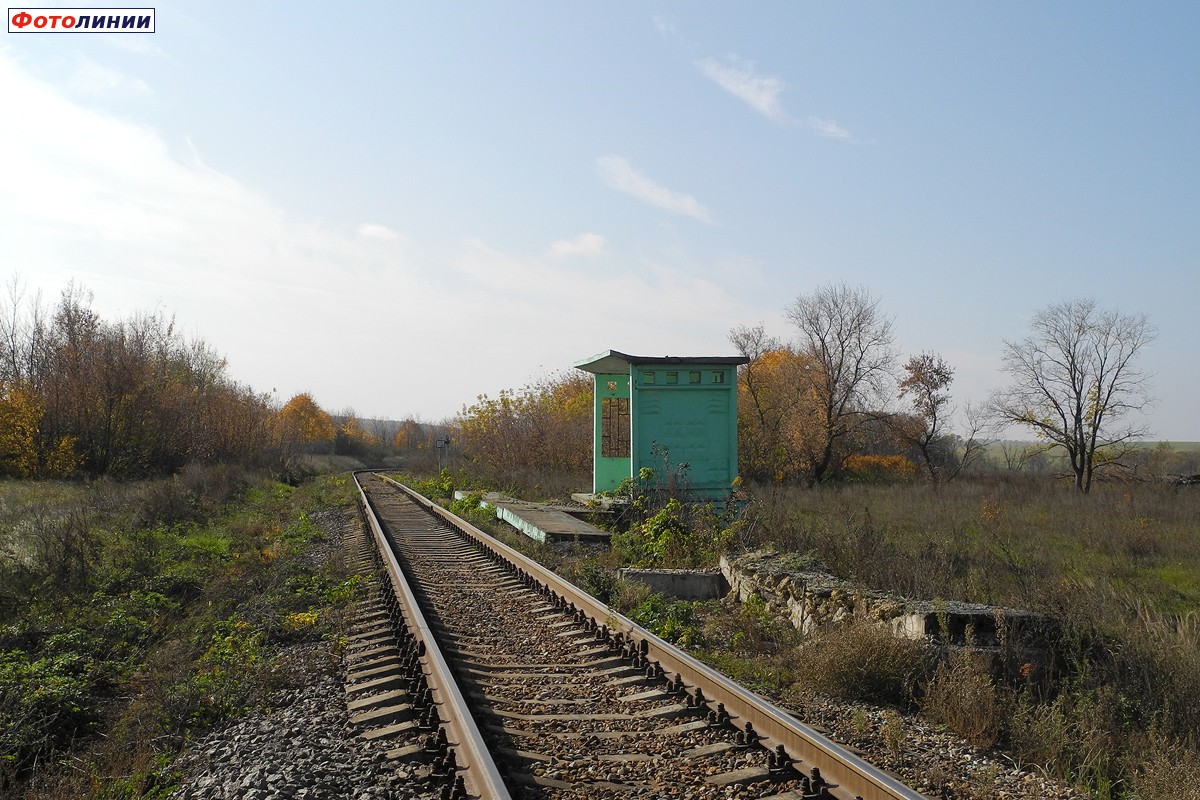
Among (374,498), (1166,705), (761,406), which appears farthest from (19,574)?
(761,406)

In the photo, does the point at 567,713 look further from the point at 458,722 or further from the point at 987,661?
the point at 987,661

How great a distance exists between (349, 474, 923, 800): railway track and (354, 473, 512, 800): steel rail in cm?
1

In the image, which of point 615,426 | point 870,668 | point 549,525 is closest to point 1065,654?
point 870,668

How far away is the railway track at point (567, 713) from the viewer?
3.97m

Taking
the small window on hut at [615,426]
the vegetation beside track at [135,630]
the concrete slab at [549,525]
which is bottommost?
the vegetation beside track at [135,630]

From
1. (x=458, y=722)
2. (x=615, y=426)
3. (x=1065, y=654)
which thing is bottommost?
(x=458, y=722)

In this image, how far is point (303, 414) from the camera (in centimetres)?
8606

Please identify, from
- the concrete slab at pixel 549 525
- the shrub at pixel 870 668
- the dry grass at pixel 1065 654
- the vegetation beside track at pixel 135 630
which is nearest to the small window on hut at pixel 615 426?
the concrete slab at pixel 549 525

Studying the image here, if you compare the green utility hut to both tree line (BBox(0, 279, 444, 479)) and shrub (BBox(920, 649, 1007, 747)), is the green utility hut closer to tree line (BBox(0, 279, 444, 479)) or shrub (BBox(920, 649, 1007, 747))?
shrub (BBox(920, 649, 1007, 747))

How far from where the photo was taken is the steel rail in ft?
12.5

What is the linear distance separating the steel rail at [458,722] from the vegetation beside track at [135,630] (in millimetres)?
1043

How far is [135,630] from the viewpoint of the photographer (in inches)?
322

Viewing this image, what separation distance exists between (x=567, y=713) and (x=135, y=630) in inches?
211

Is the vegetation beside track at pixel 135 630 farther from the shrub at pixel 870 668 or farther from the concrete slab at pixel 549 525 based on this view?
the shrub at pixel 870 668
